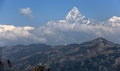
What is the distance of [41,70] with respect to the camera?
37312mm

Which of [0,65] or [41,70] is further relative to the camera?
[41,70]

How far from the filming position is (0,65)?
109ft

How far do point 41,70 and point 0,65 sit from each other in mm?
5712

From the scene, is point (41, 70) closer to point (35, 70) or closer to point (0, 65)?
point (35, 70)

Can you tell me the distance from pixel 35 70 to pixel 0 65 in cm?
441


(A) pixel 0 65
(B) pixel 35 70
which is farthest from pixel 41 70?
(A) pixel 0 65

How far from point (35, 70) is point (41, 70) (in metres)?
1.42

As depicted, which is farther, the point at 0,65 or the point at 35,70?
the point at 35,70

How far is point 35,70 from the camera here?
Result: 118 feet
